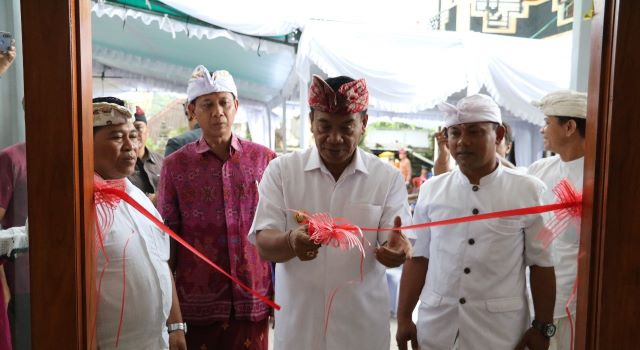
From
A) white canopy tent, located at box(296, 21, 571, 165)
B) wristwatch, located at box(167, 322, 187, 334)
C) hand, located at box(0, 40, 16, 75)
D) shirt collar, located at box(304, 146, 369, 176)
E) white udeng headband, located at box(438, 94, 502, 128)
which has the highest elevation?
white canopy tent, located at box(296, 21, 571, 165)

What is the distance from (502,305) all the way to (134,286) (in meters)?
1.63

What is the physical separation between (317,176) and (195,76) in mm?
1077

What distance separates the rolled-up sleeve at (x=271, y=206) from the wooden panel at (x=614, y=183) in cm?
125

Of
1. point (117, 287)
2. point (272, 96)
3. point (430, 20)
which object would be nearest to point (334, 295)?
point (117, 287)

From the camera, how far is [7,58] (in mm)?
1513

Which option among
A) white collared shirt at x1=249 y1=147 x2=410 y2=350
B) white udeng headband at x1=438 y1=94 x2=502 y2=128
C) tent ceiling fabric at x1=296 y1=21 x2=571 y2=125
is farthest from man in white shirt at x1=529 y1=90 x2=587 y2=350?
tent ceiling fabric at x1=296 y1=21 x2=571 y2=125

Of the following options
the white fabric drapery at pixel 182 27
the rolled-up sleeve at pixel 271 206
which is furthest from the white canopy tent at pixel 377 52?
the rolled-up sleeve at pixel 271 206

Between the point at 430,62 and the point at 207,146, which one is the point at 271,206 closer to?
the point at 207,146

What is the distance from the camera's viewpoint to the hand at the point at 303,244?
5.77ft

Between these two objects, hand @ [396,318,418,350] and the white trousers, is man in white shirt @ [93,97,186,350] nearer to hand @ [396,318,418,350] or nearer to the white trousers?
hand @ [396,318,418,350]

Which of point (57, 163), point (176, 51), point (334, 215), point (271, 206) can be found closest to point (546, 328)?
point (334, 215)

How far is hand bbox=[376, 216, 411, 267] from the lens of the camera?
1898 mm

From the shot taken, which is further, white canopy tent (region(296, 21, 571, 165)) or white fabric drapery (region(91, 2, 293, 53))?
white canopy tent (region(296, 21, 571, 165))

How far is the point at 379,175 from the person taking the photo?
2.22 meters
